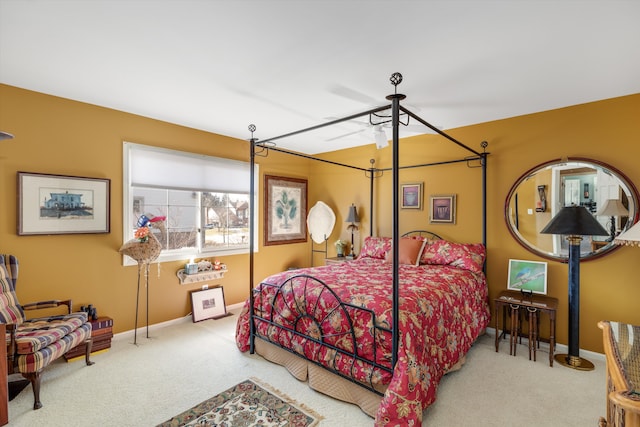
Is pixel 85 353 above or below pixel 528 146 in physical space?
below

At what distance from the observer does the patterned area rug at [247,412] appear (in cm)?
198

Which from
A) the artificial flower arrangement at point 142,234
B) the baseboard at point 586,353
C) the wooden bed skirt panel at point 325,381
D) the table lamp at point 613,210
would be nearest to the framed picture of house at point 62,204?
the artificial flower arrangement at point 142,234

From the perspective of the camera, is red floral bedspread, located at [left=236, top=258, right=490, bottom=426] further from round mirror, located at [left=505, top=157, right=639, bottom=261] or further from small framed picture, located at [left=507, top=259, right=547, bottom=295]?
Result: round mirror, located at [left=505, top=157, right=639, bottom=261]

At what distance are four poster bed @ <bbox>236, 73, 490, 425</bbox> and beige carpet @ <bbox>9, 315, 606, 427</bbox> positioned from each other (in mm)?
170

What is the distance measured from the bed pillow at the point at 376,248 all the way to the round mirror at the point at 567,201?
56.4 inches

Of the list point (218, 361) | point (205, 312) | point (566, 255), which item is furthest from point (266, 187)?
point (566, 255)

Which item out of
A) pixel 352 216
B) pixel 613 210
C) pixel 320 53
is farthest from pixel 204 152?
pixel 613 210

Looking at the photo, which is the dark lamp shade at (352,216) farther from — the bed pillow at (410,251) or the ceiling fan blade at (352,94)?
the ceiling fan blade at (352,94)

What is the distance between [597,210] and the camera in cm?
292

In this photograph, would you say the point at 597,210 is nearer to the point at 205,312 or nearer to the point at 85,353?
the point at 205,312

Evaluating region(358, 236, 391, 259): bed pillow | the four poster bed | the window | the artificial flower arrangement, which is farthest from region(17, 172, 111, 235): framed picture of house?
region(358, 236, 391, 259): bed pillow

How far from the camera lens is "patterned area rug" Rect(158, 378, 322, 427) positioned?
6.48 ft

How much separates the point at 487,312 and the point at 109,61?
4.31 m

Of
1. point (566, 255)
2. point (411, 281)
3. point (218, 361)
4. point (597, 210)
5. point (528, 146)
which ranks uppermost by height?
point (528, 146)
